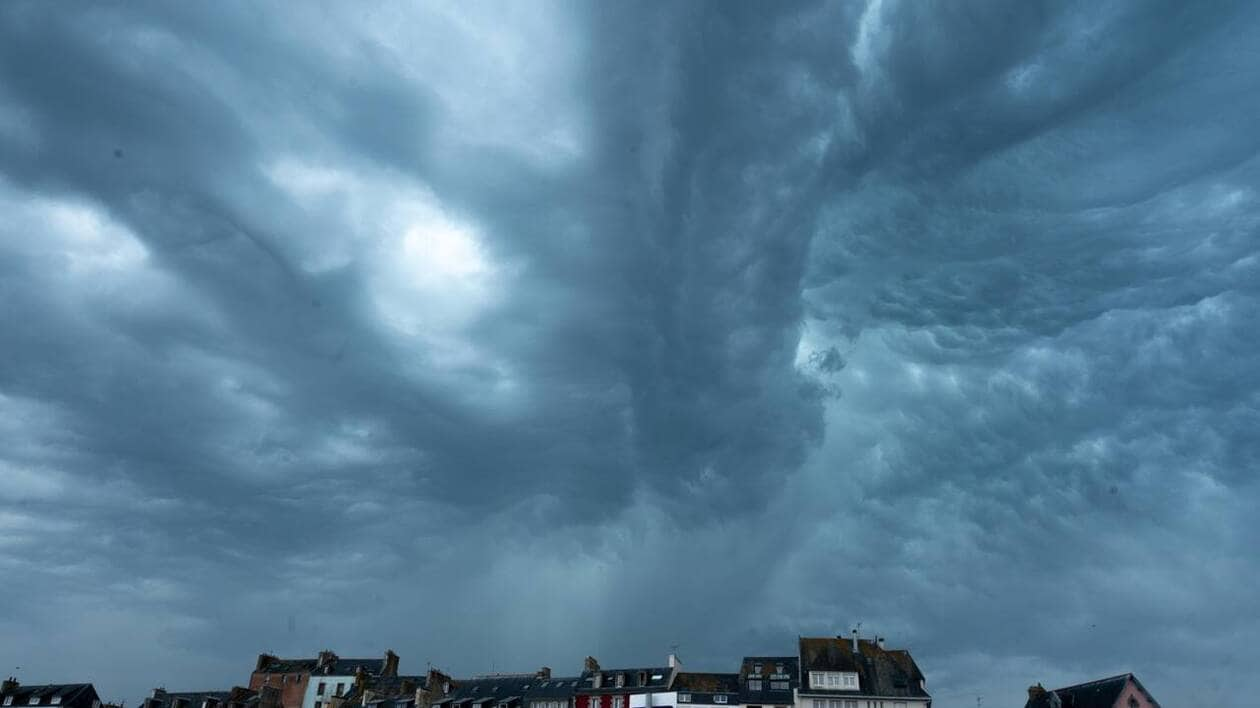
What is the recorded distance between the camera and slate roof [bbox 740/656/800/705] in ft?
412

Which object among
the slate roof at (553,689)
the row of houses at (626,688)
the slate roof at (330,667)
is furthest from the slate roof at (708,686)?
the slate roof at (330,667)

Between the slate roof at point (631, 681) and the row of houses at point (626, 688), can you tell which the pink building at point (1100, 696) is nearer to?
the row of houses at point (626, 688)

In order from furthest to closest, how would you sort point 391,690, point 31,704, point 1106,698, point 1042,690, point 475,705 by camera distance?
point 31,704, point 391,690, point 475,705, point 1042,690, point 1106,698

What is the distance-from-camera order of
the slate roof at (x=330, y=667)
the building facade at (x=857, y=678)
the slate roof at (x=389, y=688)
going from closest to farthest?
the building facade at (x=857, y=678) < the slate roof at (x=389, y=688) < the slate roof at (x=330, y=667)

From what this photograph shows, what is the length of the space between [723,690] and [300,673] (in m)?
78.6

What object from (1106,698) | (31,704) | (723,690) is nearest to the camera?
(1106,698)

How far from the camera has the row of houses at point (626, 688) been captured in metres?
121

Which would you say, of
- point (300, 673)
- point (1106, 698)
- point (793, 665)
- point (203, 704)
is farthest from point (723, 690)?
point (203, 704)

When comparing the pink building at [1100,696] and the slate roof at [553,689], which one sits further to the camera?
the slate roof at [553,689]

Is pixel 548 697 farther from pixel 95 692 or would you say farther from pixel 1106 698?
pixel 95 692

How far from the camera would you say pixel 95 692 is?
168 m

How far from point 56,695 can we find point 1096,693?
544ft

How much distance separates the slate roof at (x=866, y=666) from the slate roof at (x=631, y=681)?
19.9m

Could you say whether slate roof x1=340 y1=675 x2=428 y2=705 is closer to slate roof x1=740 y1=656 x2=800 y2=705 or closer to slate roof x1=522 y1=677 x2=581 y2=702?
slate roof x1=522 y1=677 x2=581 y2=702
